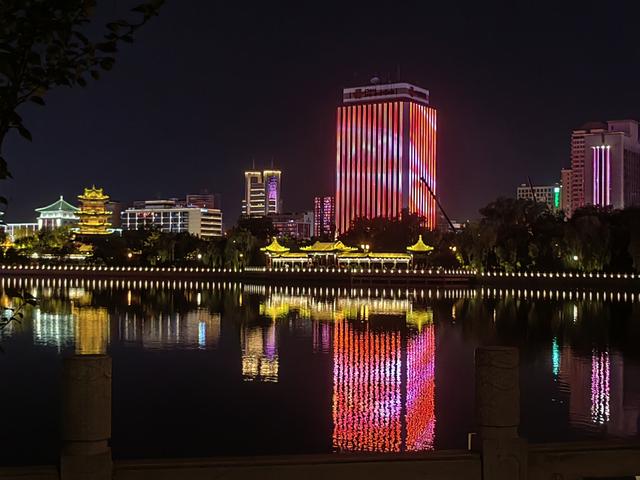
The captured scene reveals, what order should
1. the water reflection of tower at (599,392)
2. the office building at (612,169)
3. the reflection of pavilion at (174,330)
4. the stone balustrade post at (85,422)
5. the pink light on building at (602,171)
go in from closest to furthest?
the stone balustrade post at (85,422) → the water reflection of tower at (599,392) → the reflection of pavilion at (174,330) → the office building at (612,169) → the pink light on building at (602,171)

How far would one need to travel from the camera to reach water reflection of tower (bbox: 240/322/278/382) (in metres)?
21.9

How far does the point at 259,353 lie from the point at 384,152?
11628 centimetres

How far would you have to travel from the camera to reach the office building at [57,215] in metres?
181

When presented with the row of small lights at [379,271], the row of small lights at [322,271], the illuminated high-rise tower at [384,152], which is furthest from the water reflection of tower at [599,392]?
the illuminated high-rise tower at [384,152]

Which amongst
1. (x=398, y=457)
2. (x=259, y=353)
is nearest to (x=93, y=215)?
(x=259, y=353)

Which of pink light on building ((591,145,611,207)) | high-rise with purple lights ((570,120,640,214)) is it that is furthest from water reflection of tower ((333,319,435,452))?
pink light on building ((591,145,611,207))

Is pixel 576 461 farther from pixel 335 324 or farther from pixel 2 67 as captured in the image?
pixel 335 324

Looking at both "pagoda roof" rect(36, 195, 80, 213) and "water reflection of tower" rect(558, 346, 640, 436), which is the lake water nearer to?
"water reflection of tower" rect(558, 346, 640, 436)

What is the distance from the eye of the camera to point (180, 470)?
4.51 meters

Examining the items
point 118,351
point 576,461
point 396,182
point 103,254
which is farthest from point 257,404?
point 396,182

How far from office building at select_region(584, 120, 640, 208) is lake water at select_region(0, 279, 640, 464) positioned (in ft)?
412

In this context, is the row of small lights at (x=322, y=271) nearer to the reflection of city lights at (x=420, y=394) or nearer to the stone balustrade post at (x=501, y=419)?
the reflection of city lights at (x=420, y=394)

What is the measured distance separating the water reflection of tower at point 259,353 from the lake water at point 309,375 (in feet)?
0.20

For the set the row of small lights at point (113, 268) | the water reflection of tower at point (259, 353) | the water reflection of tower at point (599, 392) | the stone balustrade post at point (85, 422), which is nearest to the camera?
the stone balustrade post at point (85, 422)
